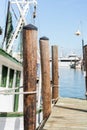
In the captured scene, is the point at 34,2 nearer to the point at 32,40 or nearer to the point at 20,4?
the point at 20,4

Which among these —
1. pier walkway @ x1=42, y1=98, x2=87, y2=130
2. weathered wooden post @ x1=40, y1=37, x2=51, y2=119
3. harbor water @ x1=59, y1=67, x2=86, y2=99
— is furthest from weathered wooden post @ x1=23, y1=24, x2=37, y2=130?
harbor water @ x1=59, y1=67, x2=86, y2=99

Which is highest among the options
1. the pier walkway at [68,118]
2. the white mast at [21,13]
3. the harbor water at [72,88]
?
the white mast at [21,13]

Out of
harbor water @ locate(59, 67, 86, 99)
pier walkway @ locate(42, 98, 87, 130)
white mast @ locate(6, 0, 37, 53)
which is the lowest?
pier walkway @ locate(42, 98, 87, 130)

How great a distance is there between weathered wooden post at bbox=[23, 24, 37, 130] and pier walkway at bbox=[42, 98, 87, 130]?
1789mm

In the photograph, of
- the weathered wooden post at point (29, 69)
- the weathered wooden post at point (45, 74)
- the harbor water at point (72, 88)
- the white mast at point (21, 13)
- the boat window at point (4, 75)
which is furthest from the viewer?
the harbor water at point (72, 88)

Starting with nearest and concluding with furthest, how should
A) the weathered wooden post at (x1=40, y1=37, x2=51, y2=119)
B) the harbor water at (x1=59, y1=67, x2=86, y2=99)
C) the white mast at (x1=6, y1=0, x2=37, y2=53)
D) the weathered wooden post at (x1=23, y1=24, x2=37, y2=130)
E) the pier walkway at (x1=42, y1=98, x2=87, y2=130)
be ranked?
the weathered wooden post at (x1=23, y1=24, x2=37, y2=130) < the pier walkway at (x1=42, y1=98, x2=87, y2=130) < the weathered wooden post at (x1=40, y1=37, x2=51, y2=119) < the white mast at (x1=6, y1=0, x2=37, y2=53) < the harbor water at (x1=59, y1=67, x2=86, y2=99)

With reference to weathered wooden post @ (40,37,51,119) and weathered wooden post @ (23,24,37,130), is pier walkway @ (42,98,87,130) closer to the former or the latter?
weathered wooden post @ (40,37,51,119)

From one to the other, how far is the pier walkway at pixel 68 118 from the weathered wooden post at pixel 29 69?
1.79 metres

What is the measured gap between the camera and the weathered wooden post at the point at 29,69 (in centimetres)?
935

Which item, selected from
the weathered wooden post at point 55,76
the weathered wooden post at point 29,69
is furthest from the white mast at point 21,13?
the weathered wooden post at point 29,69

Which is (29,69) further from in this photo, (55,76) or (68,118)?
(55,76)

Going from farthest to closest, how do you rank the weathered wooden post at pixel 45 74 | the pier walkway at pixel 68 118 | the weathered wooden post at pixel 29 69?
the weathered wooden post at pixel 45 74
the pier walkway at pixel 68 118
the weathered wooden post at pixel 29 69

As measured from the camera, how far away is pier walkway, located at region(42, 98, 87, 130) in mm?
11367

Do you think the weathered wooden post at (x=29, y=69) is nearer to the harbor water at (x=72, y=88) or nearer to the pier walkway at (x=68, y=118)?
the pier walkway at (x=68, y=118)
